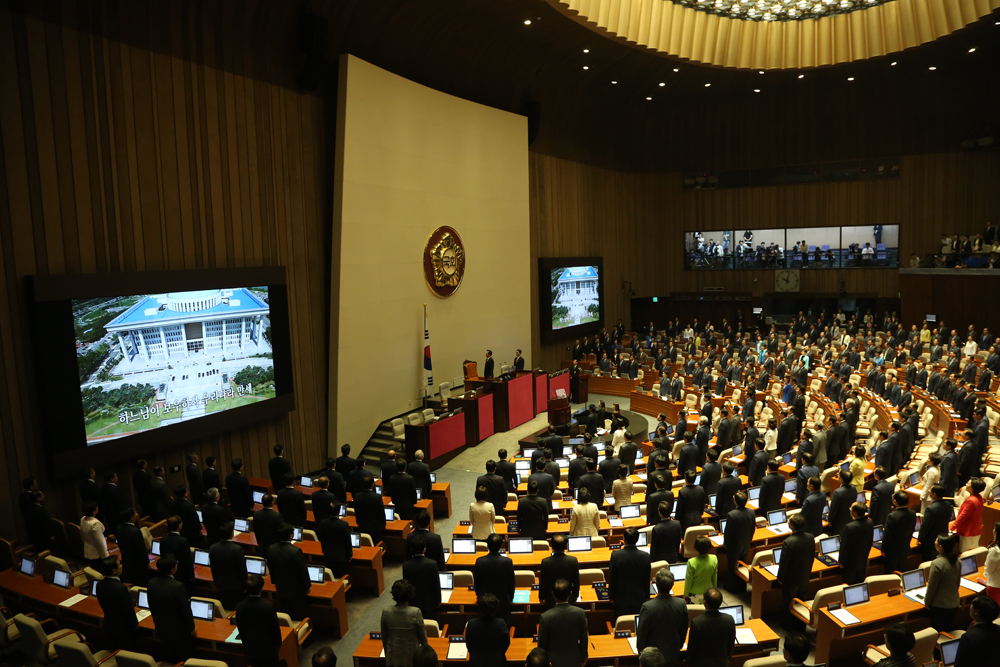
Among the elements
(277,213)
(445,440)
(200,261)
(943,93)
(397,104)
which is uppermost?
(943,93)

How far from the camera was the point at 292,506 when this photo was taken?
26.8 feet

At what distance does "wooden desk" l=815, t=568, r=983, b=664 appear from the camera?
5246 mm

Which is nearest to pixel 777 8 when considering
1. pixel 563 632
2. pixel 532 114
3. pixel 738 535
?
pixel 532 114

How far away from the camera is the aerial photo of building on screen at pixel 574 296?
2064 cm

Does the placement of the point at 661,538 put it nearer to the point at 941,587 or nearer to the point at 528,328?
the point at 941,587

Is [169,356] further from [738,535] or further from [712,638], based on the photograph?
[712,638]

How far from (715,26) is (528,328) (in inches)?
393

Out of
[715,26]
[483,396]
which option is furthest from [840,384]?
[715,26]

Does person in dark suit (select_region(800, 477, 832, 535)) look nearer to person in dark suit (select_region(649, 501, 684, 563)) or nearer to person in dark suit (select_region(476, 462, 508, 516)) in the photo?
person in dark suit (select_region(649, 501, 684, 563))

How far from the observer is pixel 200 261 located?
34.1ft

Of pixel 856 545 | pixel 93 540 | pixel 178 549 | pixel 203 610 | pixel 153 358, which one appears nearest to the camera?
pixel 203 610

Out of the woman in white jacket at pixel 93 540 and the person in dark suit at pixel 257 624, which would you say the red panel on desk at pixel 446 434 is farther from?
the person in dark suit at pixel 257 624

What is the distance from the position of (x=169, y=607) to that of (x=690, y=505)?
209 inches

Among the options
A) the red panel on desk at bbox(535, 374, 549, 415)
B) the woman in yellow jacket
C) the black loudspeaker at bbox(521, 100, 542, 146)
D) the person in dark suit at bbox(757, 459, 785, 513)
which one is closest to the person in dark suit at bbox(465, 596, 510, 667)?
the woman in yellow jacket
